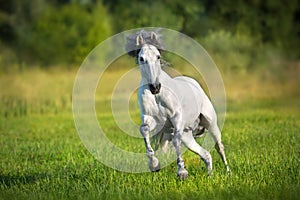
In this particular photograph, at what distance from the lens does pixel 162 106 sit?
7.08 meters

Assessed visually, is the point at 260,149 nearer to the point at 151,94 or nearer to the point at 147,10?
the point at 151,94

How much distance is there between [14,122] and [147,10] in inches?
630

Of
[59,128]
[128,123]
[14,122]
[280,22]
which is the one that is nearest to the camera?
[128,123]

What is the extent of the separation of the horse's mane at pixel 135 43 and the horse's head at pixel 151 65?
0.32 ft

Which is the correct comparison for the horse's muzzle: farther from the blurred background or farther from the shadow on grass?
the blurred background

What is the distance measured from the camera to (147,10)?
1255 inches

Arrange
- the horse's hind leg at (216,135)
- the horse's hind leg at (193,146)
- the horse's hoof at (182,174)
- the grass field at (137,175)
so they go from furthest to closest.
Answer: the horse's hind leg at (216,135)
the horse's hind leg at (193,146)
the horse's hoof at (182,174)
the grass field at (137,175)

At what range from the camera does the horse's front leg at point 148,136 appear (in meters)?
6.99

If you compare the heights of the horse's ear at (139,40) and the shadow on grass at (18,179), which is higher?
the horse's ear at (139,40)

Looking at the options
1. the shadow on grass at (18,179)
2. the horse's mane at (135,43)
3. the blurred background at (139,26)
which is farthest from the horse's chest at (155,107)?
the blurred background at (139,26)

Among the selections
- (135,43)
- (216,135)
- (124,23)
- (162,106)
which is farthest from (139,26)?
(162,106)

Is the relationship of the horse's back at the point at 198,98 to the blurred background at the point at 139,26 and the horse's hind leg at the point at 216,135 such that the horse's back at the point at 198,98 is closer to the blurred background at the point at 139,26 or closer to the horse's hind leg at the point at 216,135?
the horse's hind leg at the point at 216,135

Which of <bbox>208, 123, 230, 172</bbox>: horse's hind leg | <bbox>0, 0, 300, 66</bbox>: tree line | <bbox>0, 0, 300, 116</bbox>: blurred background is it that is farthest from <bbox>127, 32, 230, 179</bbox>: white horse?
<bbox>0, 0, 300, 66</bbox>: tree line

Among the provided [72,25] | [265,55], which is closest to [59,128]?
[265,55]
